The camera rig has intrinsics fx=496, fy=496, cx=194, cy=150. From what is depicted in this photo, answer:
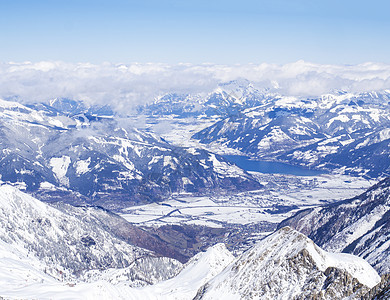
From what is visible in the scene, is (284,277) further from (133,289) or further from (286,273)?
(133,289)

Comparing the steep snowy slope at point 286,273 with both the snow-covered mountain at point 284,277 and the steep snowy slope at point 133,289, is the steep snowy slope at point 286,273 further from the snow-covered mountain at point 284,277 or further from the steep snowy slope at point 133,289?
the steep snowy slope at point 133,289

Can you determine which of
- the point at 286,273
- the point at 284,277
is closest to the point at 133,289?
the point at 286,273

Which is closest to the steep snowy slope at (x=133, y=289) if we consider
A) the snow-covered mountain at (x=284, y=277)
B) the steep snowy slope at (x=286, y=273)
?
the snow-covered mountain at (x=284, y=277)

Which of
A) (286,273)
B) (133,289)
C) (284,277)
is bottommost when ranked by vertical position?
(133,289)

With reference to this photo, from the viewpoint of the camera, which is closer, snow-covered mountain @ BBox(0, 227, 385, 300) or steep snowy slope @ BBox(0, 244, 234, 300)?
snow-covered mountain @ BBox(0, 227, 385, 300)

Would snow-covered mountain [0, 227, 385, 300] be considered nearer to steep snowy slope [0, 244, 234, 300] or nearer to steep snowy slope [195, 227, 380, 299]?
steep snowy slope [195, 227, 380, 299]

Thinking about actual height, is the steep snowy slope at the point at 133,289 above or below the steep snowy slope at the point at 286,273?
below

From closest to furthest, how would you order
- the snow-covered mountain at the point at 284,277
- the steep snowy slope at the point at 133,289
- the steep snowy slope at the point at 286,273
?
the snow-covered mountain at the point at 284,277 < the steep snowy slope at the point at 286,273 < the steep snowy slope at the point at 133,289

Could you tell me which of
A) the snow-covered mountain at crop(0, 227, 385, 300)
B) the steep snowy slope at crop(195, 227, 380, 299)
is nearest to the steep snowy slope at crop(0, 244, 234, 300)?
the snow-covered mountain at crop(0, 227, 385, 300)
